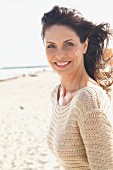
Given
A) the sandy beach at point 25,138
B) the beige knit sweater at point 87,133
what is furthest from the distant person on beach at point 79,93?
the sandy beach at point 25,138

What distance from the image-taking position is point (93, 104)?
6.10 feet

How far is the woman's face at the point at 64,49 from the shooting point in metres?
1.99

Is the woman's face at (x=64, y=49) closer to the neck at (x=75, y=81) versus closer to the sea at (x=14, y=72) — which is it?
the neck at (x=75, y=81)

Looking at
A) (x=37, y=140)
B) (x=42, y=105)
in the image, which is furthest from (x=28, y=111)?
(x=37, y=140)

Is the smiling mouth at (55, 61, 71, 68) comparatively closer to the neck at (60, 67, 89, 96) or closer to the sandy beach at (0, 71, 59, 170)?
the neck at (60, 67, 89, 96)

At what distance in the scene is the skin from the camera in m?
1.99

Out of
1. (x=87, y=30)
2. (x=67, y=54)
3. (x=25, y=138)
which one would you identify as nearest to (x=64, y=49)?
(x=67, y=54)

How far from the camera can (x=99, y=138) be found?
1.83 meters

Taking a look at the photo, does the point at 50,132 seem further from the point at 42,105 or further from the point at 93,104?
the point at 42,105

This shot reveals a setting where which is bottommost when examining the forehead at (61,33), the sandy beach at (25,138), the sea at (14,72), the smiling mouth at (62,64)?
the sea at (14,72)

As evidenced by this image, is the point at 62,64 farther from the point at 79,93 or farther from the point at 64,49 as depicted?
the point at 79,93

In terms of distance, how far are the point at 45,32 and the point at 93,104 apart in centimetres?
48

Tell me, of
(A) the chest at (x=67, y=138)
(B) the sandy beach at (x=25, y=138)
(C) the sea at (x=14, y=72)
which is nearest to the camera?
(A) the chest at (x=67, y=138)

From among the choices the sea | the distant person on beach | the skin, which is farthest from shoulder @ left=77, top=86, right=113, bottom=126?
the sea
